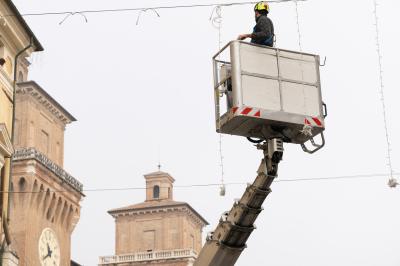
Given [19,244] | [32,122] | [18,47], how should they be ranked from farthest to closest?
[32,122], [19,244], [18,47]

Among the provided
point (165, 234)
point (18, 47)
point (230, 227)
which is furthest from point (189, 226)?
point (230, 227)

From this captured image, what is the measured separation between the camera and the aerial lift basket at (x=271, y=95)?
36.1 feet

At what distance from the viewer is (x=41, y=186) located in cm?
5016

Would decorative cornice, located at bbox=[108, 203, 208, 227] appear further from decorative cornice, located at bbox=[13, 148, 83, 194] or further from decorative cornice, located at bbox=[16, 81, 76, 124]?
decorative cornice, located at bbox=[13, 148, 83, 194]

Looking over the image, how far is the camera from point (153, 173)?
255 ft

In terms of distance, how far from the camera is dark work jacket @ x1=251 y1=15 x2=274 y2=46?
446 inches

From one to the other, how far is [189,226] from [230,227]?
6651 centimetres

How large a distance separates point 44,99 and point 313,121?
43702 millimetres

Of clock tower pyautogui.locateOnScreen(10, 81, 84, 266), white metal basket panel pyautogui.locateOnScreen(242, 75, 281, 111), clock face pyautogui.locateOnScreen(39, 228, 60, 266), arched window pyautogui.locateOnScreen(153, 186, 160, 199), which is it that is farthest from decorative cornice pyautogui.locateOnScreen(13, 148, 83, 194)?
white metal basket panel pyautogui.locateOnScreen(242, 75, 281, 111)

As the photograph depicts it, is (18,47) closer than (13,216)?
Yes

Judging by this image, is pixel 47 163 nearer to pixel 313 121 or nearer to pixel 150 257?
pixel 150 257

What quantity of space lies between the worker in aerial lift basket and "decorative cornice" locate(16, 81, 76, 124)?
132 ft

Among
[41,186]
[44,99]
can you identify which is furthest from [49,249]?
[44,99]

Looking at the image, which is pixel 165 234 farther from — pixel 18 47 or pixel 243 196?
pixel 243 196
